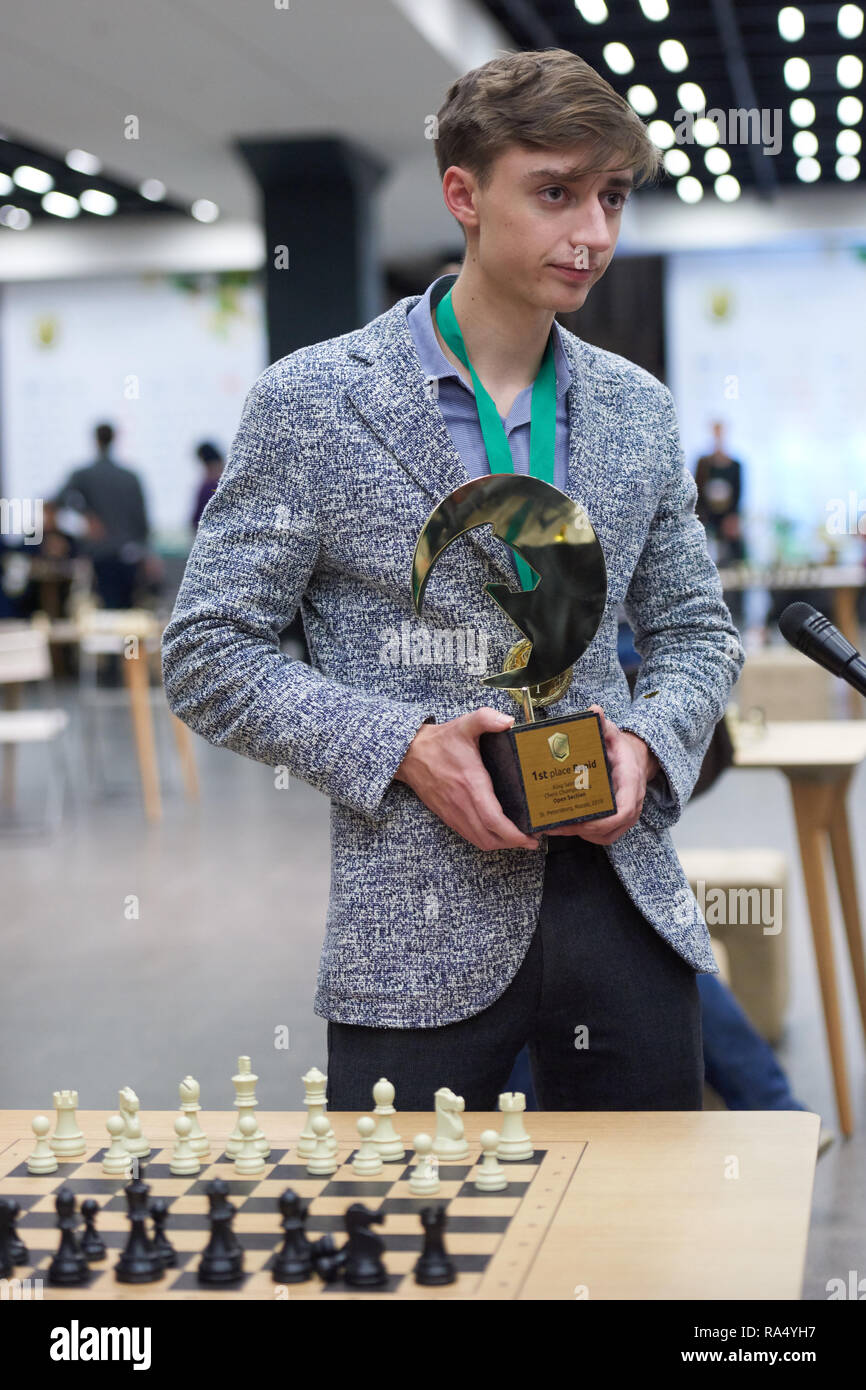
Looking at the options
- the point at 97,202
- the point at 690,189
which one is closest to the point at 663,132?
the point at 690,189

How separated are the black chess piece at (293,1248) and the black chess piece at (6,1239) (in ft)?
0.59

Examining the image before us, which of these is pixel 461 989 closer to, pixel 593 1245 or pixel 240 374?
pixel 593 1245

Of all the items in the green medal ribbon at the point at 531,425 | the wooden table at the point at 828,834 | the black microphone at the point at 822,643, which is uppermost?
the green medal ribbon at the point at 531,425

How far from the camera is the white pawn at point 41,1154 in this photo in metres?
1.30

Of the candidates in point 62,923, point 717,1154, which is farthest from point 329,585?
point 62,923

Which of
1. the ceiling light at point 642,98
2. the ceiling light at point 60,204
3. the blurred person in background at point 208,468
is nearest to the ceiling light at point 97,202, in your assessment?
the ceiling light at point 60,204

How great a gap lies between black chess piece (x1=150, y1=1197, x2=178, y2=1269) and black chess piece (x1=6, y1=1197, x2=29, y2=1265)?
9cm

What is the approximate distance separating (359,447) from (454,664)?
218 mm

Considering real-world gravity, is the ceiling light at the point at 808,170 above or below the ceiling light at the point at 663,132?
above

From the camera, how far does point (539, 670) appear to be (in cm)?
143

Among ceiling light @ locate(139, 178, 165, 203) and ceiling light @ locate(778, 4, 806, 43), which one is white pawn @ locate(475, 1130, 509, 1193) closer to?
ceiling light @ locate(778, 4, 806, 43)

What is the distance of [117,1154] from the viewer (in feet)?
4.24

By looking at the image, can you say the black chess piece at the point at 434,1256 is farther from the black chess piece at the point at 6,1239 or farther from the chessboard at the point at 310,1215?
the black chess piece at the point at 6,1239

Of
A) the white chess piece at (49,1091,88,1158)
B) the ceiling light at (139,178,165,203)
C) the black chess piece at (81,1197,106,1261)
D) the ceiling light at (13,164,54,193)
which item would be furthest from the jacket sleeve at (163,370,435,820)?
the ceiling light at (13,164,54,193)
